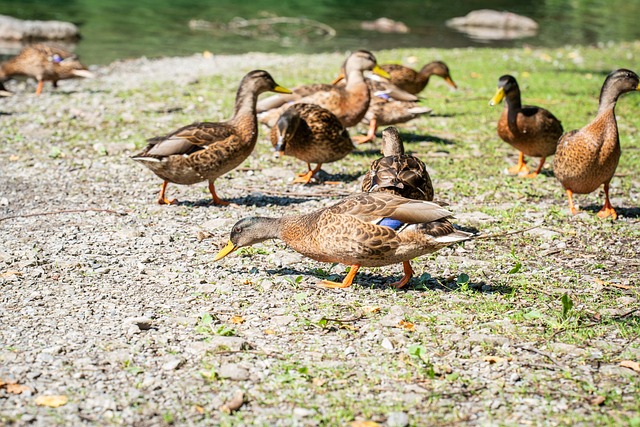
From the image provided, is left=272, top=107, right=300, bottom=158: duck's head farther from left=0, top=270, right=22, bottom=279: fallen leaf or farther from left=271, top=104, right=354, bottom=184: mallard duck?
left=0, top=270, right=22, bottom=279: fallen leaf

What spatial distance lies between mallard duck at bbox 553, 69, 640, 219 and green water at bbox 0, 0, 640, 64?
15237 mm

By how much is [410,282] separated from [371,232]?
732 millimetres

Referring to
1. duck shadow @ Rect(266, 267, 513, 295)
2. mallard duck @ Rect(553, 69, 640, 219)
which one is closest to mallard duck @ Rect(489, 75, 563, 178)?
mallard duck @ Rect(553, 69, 640, 219)

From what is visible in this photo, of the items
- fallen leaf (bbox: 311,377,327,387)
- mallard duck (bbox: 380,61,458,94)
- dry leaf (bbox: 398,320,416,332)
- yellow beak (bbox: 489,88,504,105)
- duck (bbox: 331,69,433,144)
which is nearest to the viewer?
fallen leaf (bbox: 311,377,327,387)

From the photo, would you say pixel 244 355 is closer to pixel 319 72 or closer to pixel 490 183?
pixel 490 183

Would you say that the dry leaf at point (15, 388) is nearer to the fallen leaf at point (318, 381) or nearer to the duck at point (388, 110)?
the fallen leaf at point (318, 381)

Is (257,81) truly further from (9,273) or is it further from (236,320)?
(236,320)

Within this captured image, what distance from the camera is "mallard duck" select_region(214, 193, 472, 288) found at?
545 centimetres

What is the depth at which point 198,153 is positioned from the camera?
25.5 ft

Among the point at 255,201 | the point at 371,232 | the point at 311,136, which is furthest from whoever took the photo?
the point at 311,136

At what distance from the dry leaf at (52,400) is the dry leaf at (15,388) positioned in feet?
0.43

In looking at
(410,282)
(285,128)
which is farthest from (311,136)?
(410,282)

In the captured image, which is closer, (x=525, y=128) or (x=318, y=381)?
(x=318, y=381)

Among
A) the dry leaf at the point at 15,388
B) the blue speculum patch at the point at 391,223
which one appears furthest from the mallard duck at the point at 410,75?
the dry leaf at the point at 15,388
